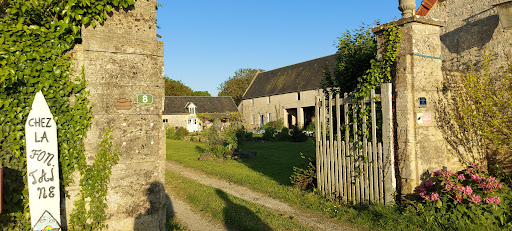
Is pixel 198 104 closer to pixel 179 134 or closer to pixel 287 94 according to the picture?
pixel 287 94

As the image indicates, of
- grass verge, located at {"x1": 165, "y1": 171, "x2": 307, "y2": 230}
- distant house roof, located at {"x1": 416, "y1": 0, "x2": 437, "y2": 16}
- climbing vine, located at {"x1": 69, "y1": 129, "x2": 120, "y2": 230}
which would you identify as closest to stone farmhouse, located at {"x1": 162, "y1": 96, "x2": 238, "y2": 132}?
grass verge, located at {"x1": 165, "y1": 171, "x2": 307, "y2": 230}

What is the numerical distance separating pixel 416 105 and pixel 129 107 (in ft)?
16.8

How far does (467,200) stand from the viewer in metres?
5.38

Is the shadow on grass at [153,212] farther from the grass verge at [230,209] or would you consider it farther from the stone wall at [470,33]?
the stone wall at [470,33]

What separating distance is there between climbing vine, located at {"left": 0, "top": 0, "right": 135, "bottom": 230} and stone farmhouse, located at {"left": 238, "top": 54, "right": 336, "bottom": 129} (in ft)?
90.5

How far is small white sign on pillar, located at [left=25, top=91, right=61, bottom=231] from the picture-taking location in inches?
123

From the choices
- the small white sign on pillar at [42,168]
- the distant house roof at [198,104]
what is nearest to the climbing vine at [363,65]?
the small white sign on pillar at [42,168]

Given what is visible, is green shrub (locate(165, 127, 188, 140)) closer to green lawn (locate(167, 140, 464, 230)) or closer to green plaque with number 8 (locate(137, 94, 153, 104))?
green lawn (locate(167, 140, 464, 230))

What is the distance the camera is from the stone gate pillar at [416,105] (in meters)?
6.06

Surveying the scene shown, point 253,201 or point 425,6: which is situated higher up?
point 425,6

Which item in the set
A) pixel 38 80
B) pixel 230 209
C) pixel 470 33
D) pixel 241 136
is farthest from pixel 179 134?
pixel 38 80

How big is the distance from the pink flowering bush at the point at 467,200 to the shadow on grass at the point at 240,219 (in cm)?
286

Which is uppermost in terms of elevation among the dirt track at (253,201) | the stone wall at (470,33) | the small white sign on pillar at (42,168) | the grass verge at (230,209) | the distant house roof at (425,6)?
the distant house roof at (425,6)

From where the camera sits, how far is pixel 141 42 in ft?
15.0
